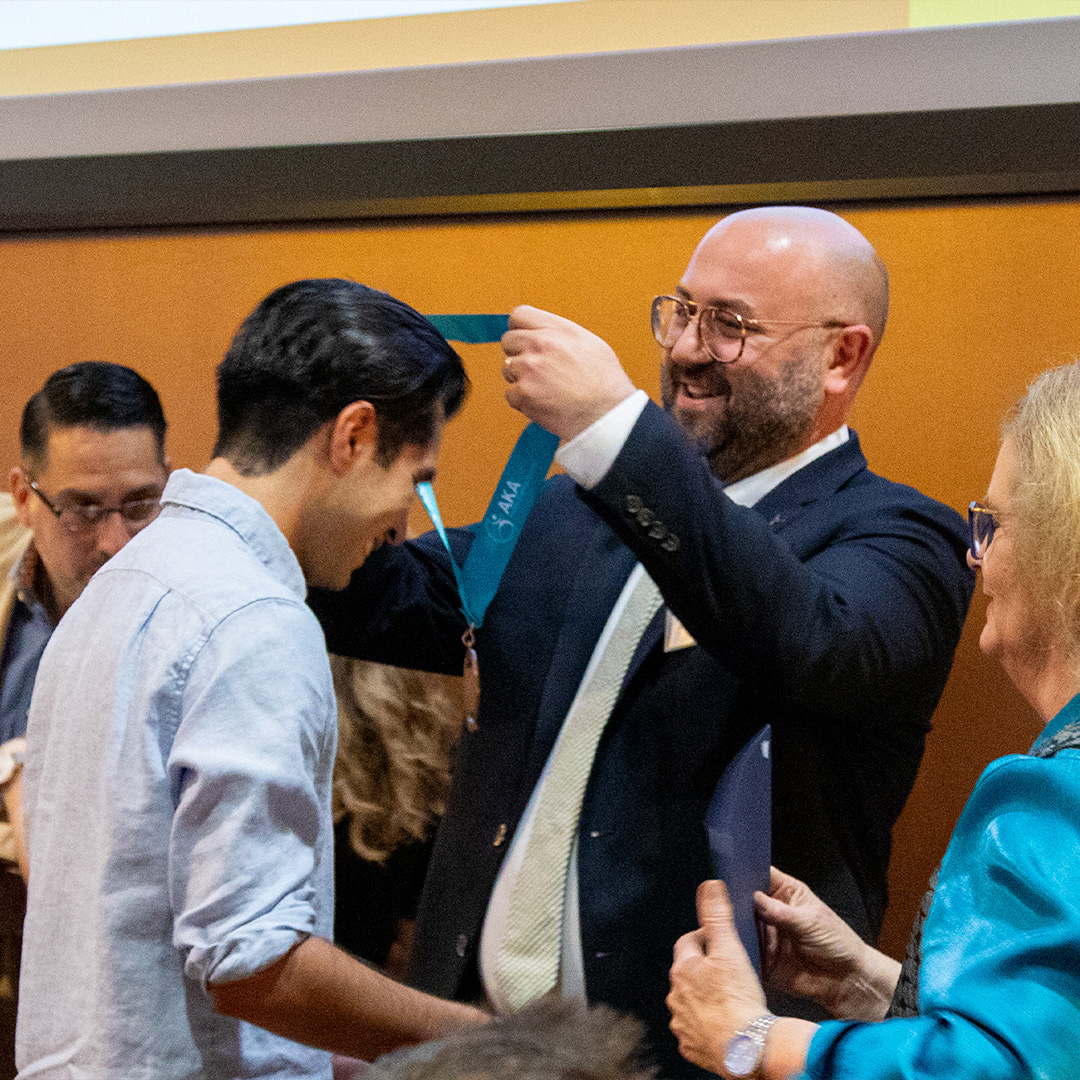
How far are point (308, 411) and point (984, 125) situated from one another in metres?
0.70

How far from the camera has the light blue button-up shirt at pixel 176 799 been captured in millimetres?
944

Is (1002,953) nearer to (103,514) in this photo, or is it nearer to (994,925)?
(994,925)

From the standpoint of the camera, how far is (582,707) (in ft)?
4.14

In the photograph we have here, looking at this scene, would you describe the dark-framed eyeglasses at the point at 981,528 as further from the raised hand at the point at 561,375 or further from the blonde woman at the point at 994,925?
the raised hand at the point at 561,375

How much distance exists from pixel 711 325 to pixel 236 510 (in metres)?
0.51

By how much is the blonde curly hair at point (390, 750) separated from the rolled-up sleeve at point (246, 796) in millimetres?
391

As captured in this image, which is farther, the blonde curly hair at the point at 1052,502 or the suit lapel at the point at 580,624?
the suit lapel at the point at 580,624

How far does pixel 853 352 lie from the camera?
1.21 m

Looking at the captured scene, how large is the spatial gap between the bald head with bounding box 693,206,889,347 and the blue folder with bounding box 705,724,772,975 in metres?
0.42

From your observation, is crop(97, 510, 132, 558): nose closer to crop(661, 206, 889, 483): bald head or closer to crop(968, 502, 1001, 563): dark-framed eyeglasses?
crop(661, 206, 889, 483): bald head

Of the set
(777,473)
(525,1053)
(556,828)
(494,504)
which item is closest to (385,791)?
(556,828)

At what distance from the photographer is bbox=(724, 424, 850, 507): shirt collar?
1233 mm

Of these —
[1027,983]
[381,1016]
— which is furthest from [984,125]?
[381,1016]

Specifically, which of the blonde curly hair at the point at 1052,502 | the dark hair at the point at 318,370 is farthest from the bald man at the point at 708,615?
the blonde curly hair at the point at 1052,502
